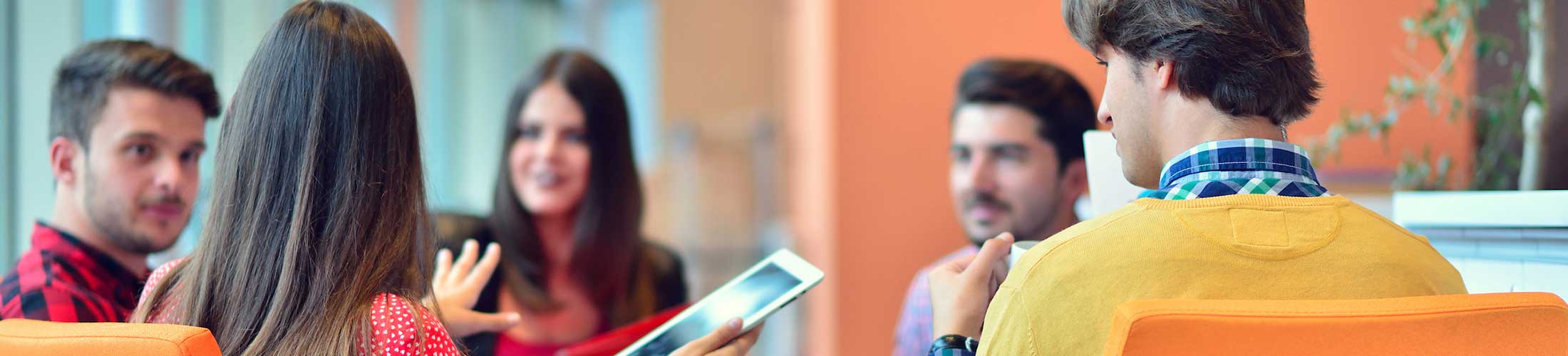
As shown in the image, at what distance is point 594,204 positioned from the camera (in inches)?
92.0

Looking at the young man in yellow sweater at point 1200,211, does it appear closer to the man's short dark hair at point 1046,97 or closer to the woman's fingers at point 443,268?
the man's short dark hair at point 1046,97

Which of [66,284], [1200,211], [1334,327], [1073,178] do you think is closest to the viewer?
[1334,327]

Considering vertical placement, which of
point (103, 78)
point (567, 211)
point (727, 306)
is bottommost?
point (567, 211)

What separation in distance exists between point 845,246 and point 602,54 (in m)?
2.96

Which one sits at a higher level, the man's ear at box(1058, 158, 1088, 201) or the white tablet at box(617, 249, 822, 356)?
the man's ear at box(1058, 158, 1088, 201)

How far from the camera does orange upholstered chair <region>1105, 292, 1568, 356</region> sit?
798 millimetres

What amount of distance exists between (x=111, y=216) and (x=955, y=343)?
3.72 feet

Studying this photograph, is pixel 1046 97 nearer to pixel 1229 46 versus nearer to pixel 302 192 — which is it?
pixel 1229 46

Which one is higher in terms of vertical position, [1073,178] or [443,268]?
[1073,178]

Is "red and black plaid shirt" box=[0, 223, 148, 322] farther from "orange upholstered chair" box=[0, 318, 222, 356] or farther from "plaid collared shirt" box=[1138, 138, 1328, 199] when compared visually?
"plaid collared shirt" box=[1138, 138, 1328, 199]

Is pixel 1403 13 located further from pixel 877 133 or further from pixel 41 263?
pixel 41 263

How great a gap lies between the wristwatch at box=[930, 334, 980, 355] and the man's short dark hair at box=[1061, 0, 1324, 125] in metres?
0.32

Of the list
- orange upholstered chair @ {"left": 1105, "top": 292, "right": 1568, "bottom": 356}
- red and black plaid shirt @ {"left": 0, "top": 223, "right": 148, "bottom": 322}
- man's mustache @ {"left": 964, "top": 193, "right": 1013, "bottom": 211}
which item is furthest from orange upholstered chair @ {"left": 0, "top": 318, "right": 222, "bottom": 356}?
man's mustache @ {"left": 964, "top": 193, "right": 1013, "bottom": 211}

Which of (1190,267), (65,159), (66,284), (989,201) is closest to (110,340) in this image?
(66,284)
